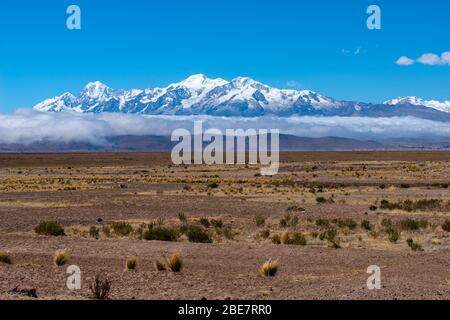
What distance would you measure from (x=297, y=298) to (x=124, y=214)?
22.4 meters

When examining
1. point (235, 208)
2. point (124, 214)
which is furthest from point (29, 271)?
point (235, 208)

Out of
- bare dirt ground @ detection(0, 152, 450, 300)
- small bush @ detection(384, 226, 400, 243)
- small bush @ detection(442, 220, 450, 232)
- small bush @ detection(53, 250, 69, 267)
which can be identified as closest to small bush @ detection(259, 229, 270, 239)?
bare dirt ground @ detection(0, 152, 450, 300)

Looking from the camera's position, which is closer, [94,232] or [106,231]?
[94,232]

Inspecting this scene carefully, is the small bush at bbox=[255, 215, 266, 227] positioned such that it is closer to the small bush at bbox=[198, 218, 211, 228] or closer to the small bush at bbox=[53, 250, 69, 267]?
the small bush at bbox=[198, 218, 211, 228]

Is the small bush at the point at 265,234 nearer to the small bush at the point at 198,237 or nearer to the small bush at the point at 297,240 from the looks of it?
the small bush at the point at 297,240

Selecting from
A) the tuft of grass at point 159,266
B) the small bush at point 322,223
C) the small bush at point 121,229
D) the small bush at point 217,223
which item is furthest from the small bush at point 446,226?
the tuft of grass at point 159,266

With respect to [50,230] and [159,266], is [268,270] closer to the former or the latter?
[159,266]

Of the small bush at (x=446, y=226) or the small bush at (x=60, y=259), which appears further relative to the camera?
the small bush at (x=446, y=226)

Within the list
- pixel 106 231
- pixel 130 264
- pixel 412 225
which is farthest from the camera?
pixel 412 225

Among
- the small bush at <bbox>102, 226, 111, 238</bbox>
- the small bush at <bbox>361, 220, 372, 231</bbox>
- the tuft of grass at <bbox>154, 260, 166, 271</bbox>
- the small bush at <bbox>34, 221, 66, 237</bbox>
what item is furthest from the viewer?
the small bush at <bbox>361, 220, 372, 231</bbox>

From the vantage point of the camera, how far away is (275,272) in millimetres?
17609

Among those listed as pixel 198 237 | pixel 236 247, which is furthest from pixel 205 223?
pixel 236 247

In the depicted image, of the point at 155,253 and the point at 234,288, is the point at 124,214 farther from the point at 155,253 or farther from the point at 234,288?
the point at 234,288

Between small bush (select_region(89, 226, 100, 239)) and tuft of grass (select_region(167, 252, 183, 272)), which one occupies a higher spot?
tuft of grass (select_region(167, 252, 183, 272))
